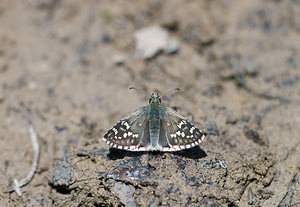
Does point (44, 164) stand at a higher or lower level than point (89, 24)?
lower

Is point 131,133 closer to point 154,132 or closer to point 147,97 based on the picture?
point 154,132

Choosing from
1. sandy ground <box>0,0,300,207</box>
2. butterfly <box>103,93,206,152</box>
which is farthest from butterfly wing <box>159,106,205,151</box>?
sandy ground <box>0,0,300,207</box>

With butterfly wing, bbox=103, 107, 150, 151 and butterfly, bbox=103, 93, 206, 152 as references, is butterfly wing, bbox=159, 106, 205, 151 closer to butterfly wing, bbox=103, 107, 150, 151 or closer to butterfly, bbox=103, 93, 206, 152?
butterfly, bbox=103, 93, 206, 152

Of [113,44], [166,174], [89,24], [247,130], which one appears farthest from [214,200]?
[89,24]

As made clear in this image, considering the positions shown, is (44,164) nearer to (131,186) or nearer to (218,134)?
(131,186)

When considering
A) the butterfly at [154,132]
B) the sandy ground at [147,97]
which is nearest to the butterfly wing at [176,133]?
the butterfly at [154,132]

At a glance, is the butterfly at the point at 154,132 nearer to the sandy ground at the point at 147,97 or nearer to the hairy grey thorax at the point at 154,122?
the hairy grey thorax at the point at 154,122
